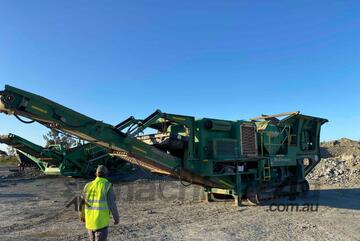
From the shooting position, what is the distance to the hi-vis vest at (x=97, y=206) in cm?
566

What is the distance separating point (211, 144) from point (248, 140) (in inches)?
61.5

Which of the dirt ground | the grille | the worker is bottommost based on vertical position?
the dirt ground

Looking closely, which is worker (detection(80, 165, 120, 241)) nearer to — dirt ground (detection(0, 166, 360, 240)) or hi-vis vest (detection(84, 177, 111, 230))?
hi-vis vest (detection(84, 177, 111, 230))

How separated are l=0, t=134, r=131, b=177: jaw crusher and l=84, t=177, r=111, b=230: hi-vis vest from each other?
14.7 meters

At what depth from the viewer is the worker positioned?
18.6 ft

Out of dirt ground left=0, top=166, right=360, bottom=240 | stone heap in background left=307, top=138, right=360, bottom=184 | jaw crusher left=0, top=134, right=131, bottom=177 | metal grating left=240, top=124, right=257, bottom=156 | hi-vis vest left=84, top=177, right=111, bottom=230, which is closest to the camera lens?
hi-vis vest left=84, top=177, right=111, bottom=230

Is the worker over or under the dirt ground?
over

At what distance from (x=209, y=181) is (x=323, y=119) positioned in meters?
6.09

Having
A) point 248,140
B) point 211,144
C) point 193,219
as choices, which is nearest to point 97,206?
point 193,219

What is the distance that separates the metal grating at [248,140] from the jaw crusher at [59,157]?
932 cm

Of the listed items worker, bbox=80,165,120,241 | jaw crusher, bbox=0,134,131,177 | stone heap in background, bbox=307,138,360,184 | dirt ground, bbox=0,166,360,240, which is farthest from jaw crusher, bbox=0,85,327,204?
jaw crusher, bbox=0,134,131,177

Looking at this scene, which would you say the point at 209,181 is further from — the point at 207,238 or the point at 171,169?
the point at 207,238

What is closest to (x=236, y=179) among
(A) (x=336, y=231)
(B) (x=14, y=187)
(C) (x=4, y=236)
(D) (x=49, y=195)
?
(A) (x=336, y=231)

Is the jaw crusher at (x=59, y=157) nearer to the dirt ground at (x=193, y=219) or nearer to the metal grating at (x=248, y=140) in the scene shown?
the dirt ground at (x=193, y=219)
